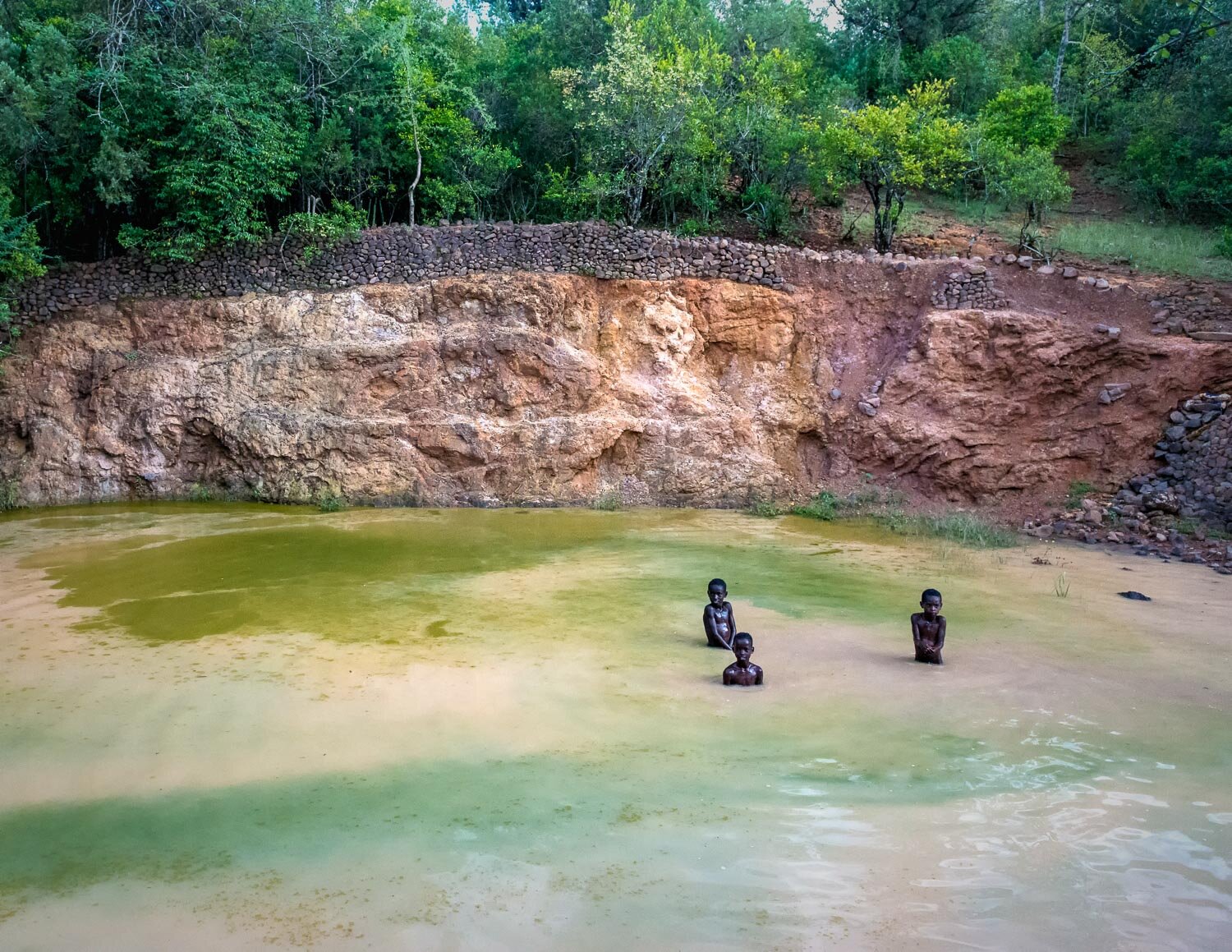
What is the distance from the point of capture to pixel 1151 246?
18.2 metres

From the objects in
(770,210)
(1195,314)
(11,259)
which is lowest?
(1195,314)

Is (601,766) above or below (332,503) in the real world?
above

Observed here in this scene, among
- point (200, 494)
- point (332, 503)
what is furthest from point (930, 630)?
point (200, 494)

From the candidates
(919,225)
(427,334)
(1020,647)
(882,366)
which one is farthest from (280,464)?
(919,225)

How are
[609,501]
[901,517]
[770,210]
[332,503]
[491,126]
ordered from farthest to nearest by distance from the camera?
[491,126], [770,210], [609,501], [332,503], [901,517]

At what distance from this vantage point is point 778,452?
1703cm

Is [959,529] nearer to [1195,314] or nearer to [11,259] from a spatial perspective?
[1195,314]

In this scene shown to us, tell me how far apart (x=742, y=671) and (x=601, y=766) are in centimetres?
178

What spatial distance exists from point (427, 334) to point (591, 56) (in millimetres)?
11922

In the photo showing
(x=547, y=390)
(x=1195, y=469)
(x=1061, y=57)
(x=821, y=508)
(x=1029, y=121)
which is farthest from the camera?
(x=1061, y=57)

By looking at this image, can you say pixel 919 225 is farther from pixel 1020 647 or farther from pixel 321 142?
pixel 1020 647

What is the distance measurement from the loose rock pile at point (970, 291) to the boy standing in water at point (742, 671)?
11.5 meters

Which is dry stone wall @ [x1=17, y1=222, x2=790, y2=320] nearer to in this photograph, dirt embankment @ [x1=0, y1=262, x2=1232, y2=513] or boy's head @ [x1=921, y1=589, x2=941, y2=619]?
dirt embankment @ [x1=0, y1=262, x2=1232, y2=513]

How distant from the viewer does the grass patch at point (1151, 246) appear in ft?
55.3
